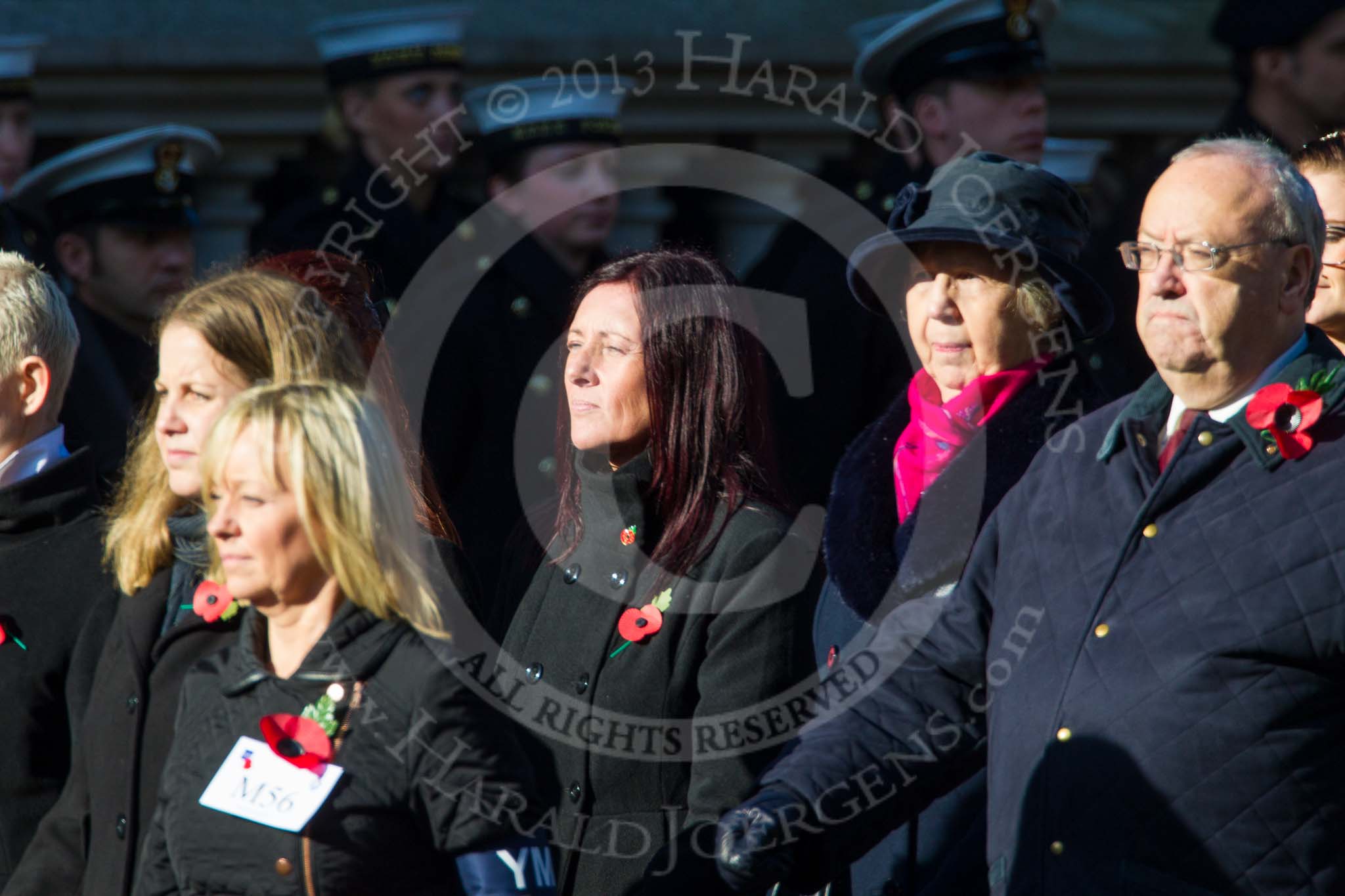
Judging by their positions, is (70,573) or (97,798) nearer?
(97,798)

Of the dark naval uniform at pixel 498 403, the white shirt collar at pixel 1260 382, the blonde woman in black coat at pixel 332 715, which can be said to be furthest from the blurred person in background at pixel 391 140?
the white shirt collar at pixel 1260 382

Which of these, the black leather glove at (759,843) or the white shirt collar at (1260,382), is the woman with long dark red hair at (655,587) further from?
the white shirt collar at (1260,382)

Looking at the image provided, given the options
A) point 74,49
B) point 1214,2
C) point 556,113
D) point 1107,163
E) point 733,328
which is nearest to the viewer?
point 733,328

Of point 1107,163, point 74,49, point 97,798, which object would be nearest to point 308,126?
point 74,49

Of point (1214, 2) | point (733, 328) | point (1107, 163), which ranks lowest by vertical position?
point (733, 328)

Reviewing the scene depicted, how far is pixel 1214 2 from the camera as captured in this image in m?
8.34

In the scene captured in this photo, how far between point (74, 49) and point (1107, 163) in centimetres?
387

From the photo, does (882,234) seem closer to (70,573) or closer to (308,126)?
(70,573)

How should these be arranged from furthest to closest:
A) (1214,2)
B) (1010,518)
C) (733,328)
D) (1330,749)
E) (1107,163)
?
(1214,2) < (1107,163) < (733,328) < (1010,518) < (1330,749)

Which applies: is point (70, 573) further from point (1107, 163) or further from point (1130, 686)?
point (1107, 163)

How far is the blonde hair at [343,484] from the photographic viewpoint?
269 centimetres

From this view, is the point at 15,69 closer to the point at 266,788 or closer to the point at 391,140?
the point at 391,140

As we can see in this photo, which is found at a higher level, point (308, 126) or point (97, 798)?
point (308, 126)

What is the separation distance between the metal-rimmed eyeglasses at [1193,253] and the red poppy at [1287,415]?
200 mm
